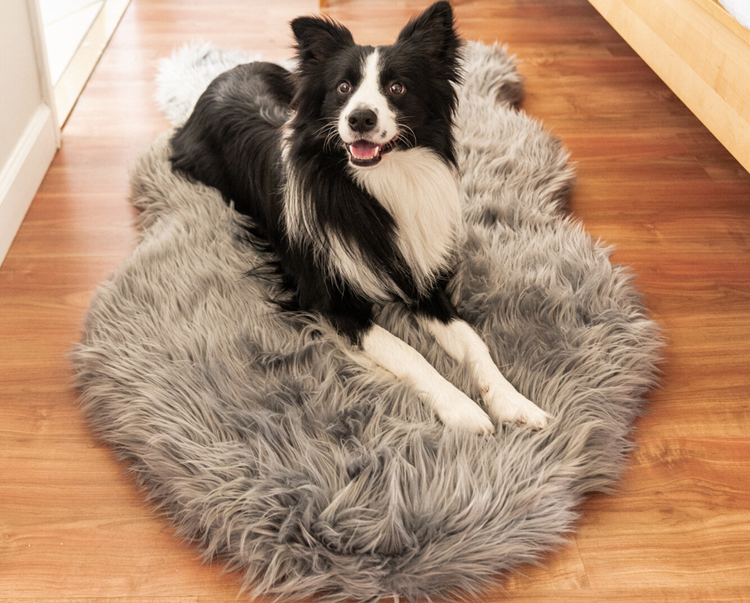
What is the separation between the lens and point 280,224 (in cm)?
208

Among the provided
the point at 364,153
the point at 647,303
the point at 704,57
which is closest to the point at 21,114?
the point at 364,153

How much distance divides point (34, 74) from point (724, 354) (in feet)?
8.13

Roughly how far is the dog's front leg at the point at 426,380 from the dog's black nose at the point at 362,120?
0.52 m

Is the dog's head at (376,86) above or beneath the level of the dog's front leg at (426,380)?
above

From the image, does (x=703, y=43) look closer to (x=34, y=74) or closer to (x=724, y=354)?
(x=724, y=354)

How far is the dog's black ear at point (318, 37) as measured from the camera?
65.2 inches

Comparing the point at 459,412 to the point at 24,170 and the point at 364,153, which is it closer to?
the point at 364,153

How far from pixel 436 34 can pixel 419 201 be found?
1.31 ft

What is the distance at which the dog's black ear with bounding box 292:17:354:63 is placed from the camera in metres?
1.66

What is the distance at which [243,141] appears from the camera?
2.26 meters

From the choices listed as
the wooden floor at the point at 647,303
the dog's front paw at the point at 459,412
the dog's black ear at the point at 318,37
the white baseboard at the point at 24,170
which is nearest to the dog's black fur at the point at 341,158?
the dog's black ear at the point at 318,37

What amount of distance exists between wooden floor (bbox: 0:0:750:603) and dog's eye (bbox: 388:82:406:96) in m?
1.00

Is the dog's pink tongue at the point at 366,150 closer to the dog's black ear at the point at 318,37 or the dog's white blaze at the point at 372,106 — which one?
the dog's white blaze at the point at 372,106

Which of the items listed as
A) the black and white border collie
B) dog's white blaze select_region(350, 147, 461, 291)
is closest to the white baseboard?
the black and white border collie
